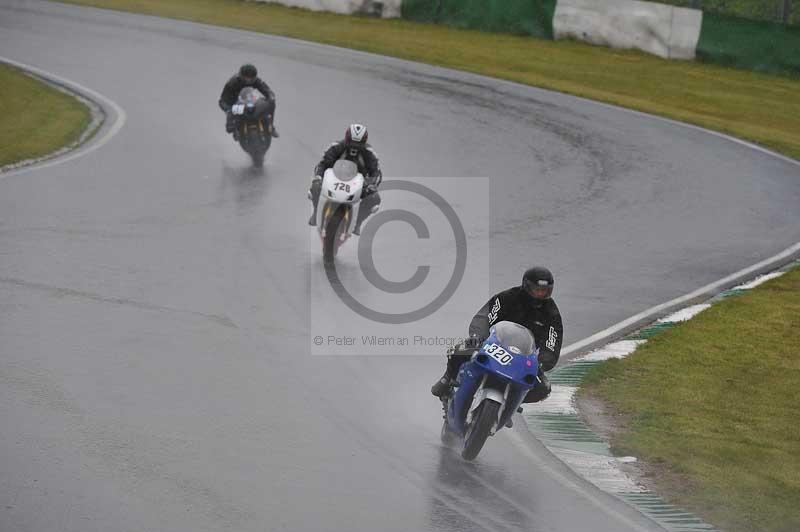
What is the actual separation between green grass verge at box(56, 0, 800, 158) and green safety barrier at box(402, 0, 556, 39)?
1.03 ft

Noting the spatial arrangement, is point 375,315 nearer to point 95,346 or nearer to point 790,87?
point 95,346

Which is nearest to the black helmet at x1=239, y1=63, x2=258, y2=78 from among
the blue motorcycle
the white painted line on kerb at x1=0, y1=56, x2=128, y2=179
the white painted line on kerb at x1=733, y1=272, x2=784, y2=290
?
the white painted line on kerb at x1=0, y1=56, x2=128, y2=179

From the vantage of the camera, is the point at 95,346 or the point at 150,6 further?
the point at 150,6

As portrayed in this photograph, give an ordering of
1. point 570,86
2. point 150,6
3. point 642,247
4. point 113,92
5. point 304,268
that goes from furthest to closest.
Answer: point 150,6
point 570,86
point 113,92
point 642,247
point 304,268

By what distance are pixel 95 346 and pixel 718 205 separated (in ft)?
40.0

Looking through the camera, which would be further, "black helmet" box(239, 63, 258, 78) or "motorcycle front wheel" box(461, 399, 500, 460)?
"black helmet" box(239, 63, 258, 78)

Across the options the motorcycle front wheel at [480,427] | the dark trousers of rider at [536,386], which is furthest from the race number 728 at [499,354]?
the dark trousers of rider at [536,386]

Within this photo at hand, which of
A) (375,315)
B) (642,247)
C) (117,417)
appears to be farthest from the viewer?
(642,247)

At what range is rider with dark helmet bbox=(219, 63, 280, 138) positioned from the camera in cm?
2033

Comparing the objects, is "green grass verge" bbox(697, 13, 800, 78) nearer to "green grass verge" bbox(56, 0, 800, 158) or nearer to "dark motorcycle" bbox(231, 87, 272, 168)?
"green grass verge" bbox(56, 0, 800, 158)

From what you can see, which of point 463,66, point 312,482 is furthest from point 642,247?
point 463,66

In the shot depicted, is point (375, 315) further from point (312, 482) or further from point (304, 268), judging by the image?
point (312, 482)

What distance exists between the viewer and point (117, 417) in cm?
931

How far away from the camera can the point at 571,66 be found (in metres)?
33.6
